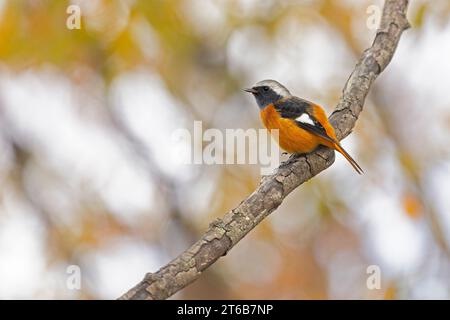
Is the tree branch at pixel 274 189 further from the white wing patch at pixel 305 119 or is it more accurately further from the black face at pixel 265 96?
the black face at pixel 265 96

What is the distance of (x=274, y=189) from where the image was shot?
4090 mm

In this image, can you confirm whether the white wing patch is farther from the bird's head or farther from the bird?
the bird's head

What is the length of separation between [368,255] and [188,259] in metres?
5.11

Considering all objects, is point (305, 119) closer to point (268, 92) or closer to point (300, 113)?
point (300, 113)

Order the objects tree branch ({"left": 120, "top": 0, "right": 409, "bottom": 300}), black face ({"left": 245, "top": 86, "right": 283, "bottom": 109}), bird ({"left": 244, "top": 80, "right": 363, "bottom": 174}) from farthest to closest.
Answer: black face ({"left": 245, "top": 86, "right": 283, "bottom": 109}), bird ({"left": 244, "top": 80, "right": 363, "bottom": 174}), tree branch ({"left": 120, "top": 0, "right": 409, "bottom": 300})

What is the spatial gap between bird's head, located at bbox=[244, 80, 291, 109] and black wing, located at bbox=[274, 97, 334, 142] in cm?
13

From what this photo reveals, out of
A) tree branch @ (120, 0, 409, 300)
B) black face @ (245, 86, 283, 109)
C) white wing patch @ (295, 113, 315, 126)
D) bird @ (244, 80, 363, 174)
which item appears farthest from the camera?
black face @ (245, 86, 283, 109)

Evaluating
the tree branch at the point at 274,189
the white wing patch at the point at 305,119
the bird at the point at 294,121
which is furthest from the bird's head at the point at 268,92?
the tree branch at the point at 274,189

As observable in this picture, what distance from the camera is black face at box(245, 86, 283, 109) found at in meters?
5.73

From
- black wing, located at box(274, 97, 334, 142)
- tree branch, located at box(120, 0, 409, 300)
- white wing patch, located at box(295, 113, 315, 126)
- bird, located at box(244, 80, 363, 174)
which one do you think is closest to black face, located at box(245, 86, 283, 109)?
bird, located at box(244, 80, 363, 174)

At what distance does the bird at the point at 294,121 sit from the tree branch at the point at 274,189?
0.33 feet

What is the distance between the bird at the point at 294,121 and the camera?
4809 millimetres

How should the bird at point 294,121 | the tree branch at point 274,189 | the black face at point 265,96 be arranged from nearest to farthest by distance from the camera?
the tree branch at point 274,189 → the bird at point 294,121 → the black face at point 265,96
